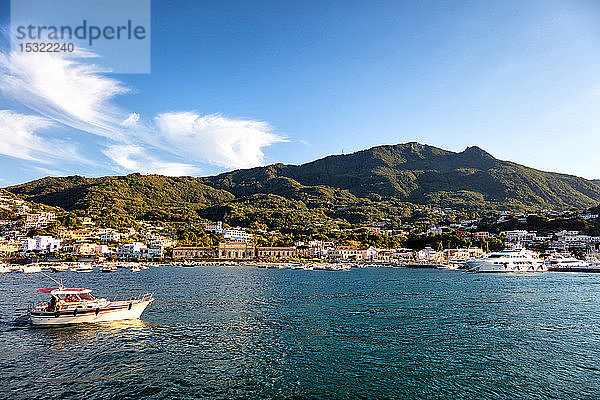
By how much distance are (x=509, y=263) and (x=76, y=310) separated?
87.1 m

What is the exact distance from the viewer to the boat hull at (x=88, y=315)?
83.5 feet

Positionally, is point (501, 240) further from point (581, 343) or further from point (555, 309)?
point (581, 343)

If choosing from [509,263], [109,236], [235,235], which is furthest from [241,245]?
[509,263]

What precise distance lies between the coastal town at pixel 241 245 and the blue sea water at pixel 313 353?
84.7 metres

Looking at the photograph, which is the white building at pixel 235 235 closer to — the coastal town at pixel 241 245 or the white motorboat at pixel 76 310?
the coastal town at pixel 241 245

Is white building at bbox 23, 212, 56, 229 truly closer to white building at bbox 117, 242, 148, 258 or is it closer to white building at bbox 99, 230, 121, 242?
white building at bbox 99, 230, 121, 242

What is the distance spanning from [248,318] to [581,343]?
21.8 metres

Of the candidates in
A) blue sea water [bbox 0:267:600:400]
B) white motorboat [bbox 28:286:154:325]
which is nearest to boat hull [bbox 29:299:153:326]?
white motorboat [bbox 28:286:154:325]

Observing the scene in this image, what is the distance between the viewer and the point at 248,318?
29656 mm

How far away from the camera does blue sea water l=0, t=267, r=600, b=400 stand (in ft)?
50.9

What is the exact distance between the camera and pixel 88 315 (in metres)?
26.2

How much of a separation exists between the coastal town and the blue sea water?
8467 cm

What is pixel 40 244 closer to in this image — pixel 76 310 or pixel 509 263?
pixel 76 310

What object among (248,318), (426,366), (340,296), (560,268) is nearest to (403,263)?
(560,268)
